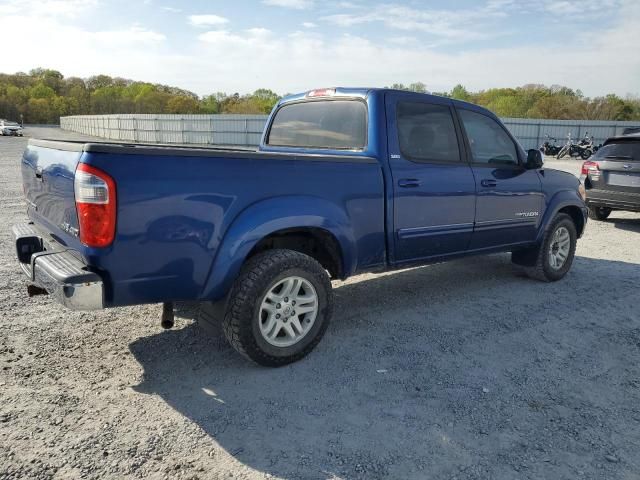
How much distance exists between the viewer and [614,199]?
884 cm

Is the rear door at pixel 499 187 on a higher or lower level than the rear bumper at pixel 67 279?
higher

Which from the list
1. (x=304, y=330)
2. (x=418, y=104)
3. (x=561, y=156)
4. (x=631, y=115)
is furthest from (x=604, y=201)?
(x=631, y=115)

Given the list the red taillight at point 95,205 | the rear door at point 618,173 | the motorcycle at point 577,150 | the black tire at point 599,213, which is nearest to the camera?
the red taillight at point 95,205

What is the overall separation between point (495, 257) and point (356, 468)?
16.7 feet

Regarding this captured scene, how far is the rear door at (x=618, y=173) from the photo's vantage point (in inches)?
335

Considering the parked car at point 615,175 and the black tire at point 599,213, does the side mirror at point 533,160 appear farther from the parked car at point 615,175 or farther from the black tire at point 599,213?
the black tire at point 599,213

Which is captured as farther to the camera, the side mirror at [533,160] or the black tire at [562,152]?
the black tire at [562,152]

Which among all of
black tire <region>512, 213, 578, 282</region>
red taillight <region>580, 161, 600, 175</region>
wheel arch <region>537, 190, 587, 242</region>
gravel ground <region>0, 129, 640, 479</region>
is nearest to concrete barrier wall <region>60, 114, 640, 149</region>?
red taillight <region>580, 161, 600, 175</region>

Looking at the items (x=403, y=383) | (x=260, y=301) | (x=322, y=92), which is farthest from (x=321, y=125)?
(x=403, y=383)

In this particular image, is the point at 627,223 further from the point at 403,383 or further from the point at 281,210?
the point at 281,210

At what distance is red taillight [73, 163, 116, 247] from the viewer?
2646mm

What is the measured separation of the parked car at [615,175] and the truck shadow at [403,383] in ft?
14.1

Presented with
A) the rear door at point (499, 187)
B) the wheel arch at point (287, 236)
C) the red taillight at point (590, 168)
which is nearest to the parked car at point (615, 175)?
the red taillight at point (590, 168)

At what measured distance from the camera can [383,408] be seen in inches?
118
